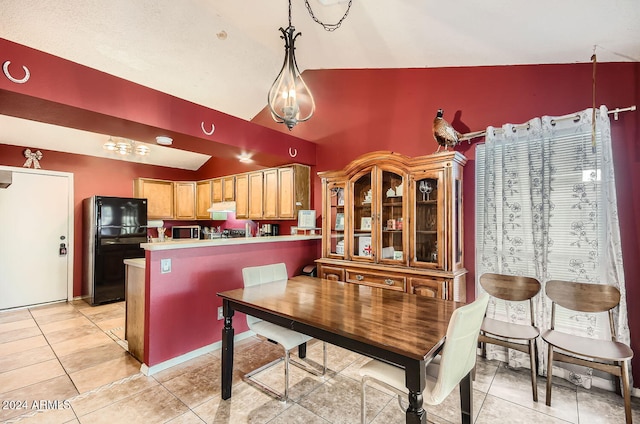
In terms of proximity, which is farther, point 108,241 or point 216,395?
point 108,241

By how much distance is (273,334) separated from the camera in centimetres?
224

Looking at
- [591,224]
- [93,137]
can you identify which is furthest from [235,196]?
[591,224]

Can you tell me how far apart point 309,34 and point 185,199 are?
172 inches

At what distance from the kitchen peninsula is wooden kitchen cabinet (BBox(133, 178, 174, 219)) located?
309cm

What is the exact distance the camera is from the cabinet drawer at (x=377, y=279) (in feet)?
9.97

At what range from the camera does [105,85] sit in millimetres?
2395

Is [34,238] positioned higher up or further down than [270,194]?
further down

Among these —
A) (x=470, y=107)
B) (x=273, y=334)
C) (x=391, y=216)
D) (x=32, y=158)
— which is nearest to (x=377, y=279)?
(x=391, y=216)

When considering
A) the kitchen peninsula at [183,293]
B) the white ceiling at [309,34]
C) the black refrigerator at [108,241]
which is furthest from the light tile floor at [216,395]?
the white ceiling at [309,34]

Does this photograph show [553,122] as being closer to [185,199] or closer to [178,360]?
[178,360]

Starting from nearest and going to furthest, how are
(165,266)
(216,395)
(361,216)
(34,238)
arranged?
(216,395) < (165,266) < (361,216) < (34,238)

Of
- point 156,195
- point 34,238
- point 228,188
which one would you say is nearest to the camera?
point 34,238

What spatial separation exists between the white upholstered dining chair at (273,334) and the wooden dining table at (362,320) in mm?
131

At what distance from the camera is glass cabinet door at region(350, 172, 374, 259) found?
340 cm
